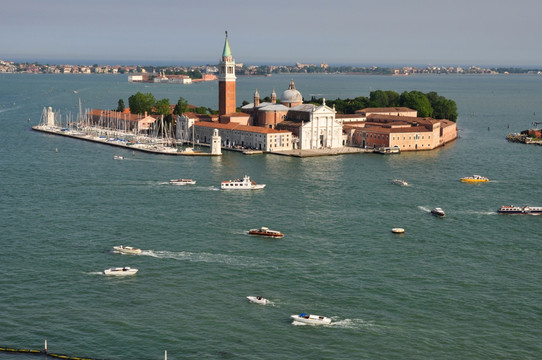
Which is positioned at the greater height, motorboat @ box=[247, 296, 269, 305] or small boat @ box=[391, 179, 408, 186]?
small boat @ box=[391, 179, 408, 186]

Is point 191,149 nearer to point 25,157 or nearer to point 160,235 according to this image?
point 25,157

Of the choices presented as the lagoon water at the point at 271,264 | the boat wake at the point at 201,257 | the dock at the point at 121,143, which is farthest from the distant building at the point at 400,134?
the boat wake at the point at 201,257

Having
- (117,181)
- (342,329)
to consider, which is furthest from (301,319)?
(117,181)

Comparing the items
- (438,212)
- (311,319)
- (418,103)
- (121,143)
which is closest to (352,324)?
(311,319)

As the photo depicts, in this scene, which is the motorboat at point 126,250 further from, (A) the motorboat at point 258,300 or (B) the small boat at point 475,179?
(B) the small boat at point 475,179

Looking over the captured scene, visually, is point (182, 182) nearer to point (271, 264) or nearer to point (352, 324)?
point (271, 264)

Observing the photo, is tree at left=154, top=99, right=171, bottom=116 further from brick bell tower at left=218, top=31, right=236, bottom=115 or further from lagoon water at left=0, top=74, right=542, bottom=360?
lagoon water at left=0, top=74, right=542, bottom=360

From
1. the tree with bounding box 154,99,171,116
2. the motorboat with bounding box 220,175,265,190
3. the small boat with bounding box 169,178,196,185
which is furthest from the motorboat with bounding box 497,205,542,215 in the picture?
the tree with bounding box 154,99,171,116
